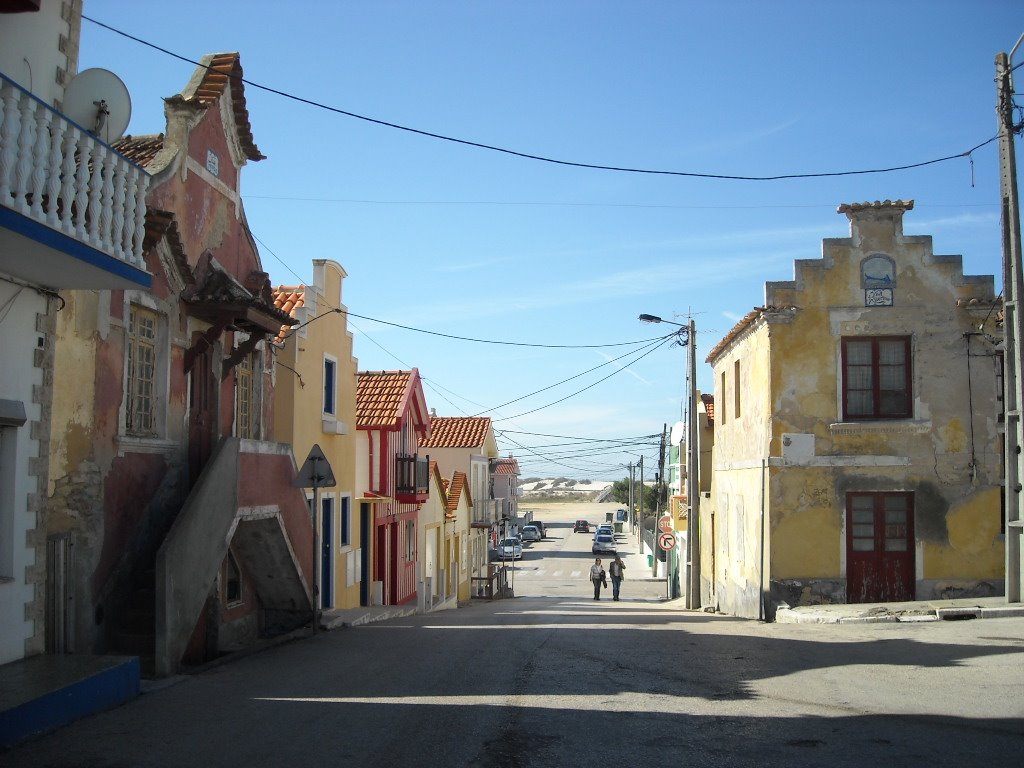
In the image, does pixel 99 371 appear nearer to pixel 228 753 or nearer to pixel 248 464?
pixel 248 464

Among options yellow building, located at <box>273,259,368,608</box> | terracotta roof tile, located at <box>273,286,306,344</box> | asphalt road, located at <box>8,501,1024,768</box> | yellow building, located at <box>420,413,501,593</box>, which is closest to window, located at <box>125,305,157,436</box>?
Answer: asphalt road, located at <box>8,501,1024,768</box>

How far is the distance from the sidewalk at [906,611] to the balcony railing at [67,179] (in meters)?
13.2

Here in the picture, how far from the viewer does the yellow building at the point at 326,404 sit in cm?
1903

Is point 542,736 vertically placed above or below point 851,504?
below

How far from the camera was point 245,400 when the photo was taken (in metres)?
15.5

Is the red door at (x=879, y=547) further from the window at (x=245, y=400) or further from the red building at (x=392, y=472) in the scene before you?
the window at (x=245, y=400)

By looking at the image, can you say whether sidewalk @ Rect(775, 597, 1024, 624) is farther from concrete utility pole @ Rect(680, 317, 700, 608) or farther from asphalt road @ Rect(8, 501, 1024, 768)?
concrete utility pole @ Rect(680, 317, 700, 608)

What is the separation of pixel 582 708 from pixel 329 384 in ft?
46.5

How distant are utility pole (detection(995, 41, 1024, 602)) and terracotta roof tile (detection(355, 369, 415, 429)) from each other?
14790 mm

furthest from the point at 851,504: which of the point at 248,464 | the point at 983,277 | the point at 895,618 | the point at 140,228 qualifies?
the point at 140,228

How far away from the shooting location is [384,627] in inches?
701

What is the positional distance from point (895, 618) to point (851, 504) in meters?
3.38

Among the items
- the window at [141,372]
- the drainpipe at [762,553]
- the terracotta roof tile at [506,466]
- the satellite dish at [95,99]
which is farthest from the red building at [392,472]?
the terracotta roof tile at [506,466]

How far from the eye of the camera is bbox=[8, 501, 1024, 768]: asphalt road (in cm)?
708
